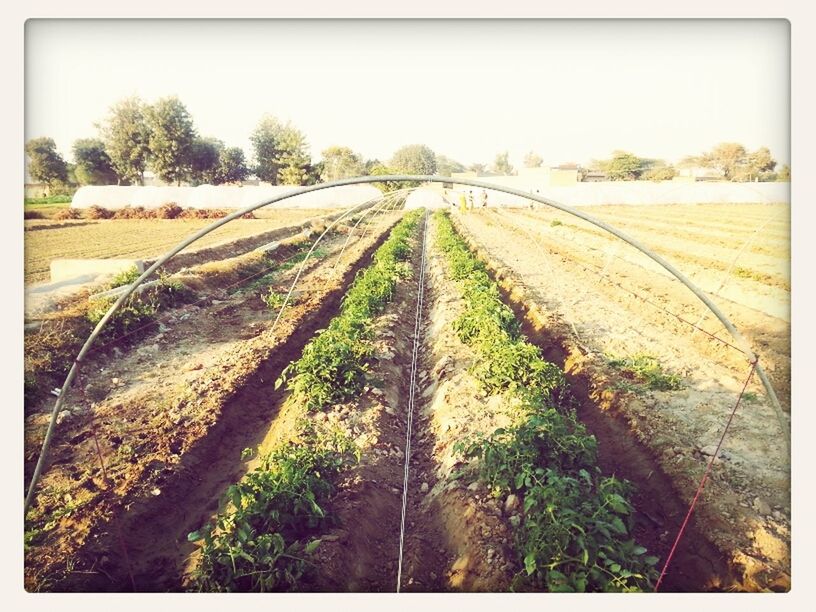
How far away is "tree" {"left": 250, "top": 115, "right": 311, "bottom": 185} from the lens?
582cm

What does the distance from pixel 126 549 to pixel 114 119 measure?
4385 mm

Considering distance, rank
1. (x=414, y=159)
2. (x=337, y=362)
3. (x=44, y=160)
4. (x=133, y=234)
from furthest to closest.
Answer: (x=133, y=234)
(x=414, y=159)
(x=337, y=362)
(x=44, y=160)

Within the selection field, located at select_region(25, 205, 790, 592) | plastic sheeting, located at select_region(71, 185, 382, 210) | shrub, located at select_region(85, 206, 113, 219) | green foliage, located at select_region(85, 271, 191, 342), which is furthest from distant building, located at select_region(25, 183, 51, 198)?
shrub, located at select_region(85, 206, 113, 219)

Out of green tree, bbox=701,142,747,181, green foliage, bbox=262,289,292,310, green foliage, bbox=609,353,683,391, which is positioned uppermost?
green tree, bbox=701,142,747,181

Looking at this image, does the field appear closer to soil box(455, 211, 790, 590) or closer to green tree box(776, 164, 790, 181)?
soil box(455, 211, 790, 590)

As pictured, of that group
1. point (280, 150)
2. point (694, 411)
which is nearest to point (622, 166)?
point (694, 411)

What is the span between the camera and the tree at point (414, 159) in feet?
18.8

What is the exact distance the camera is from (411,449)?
528cm

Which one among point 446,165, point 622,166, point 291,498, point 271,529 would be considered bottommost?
point 271,529

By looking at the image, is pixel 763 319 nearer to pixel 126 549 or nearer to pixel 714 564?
pixel 714 564

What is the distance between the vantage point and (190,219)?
22.0 m

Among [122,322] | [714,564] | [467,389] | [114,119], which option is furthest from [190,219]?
[714,564]

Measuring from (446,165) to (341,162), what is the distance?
1.90m

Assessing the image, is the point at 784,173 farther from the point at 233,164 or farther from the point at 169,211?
the point at 169,211
